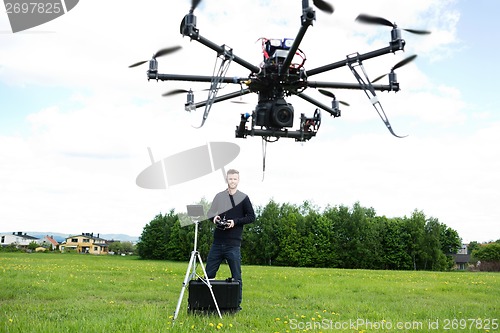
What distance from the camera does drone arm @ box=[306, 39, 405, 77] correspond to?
565cm

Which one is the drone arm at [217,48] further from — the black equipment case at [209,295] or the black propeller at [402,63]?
the black equipment case at [209,295]

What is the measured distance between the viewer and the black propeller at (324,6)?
4.34 meters

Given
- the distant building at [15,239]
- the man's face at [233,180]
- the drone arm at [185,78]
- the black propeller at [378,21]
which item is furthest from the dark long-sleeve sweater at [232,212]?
the distant building at [15,239]

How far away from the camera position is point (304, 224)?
63094 mm

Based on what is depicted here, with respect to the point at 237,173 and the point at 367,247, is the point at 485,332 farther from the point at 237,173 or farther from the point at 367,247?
the point at 367,247

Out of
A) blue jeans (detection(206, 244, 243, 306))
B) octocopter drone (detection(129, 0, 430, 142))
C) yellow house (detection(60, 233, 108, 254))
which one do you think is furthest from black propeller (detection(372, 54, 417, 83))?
yellow house (detection(60, 233, 108, 254))

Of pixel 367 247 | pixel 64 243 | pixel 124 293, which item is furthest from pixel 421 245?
pixel 64 243

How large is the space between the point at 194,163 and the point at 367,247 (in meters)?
58.5

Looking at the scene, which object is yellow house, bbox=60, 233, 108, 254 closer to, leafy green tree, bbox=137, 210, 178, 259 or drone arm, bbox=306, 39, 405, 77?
leafy green tree, bbox=137, 210, 178, 259

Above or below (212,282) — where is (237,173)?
above

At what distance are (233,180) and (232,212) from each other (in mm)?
564

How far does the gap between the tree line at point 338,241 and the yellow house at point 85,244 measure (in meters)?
78.5

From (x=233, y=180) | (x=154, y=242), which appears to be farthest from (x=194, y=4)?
(x=154, y=242)

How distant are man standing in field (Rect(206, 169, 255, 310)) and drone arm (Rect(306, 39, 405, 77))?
200 centimetres
